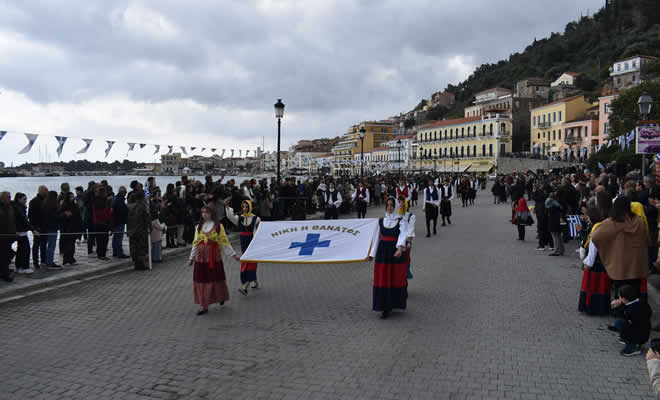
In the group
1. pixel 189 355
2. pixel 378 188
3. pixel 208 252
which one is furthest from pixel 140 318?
pixel 378 188

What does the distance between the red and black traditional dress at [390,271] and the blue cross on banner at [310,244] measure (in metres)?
1.18

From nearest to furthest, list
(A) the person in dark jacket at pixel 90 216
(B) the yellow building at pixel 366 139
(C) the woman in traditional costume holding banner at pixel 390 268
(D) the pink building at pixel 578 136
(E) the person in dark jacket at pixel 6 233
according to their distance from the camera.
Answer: (C) the woman in traditional costume holding banner at pixel 390 268 < (E) the person in dark jacket at pixel 6 233 < (A) the person in dark jacket at pixel 90 216 < (D) the pink building at pixel 578 136 < (B) the yellow building at pixel 366 139

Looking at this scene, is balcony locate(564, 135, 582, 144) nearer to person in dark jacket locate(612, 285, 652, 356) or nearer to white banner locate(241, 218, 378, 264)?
white banner locate(241, 218, 378, 264)

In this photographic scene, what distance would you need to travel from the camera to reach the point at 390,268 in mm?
6793

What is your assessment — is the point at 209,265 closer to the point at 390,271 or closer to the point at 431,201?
the point at 390,271

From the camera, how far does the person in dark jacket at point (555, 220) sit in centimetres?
1101

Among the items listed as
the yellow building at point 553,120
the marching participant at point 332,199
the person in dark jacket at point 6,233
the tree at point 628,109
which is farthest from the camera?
the yellow building at point 553,120

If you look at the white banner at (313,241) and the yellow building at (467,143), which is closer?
the white banner at (313,241)

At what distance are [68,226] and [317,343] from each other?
7780 millimetres

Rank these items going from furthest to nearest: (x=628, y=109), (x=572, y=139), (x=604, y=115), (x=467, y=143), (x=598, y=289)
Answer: (x=467, y=143)
(x=572, y=139)
(x=604, y=115)
(x=628, y=109)
(x=598, y=289)

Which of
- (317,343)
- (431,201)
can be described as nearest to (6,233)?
(317,343)

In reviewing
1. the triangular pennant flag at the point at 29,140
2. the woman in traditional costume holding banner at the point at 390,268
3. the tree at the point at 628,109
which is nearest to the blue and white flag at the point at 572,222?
the woman in traditional costume holding banner at the point at 390,268

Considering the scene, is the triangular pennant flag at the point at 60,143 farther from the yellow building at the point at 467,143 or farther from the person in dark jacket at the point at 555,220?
the yellow building at the point at 467,143

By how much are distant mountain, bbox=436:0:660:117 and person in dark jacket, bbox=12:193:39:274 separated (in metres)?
78.2
